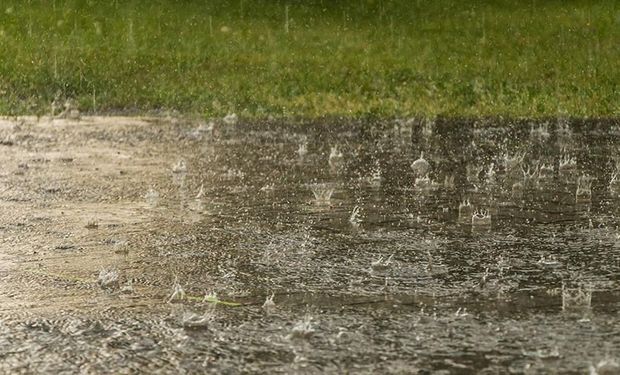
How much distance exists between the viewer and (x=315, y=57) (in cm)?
2755

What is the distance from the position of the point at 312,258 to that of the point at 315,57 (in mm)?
18611

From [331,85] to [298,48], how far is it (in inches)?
163

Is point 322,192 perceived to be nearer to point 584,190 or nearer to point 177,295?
point 584,190

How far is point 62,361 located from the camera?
639cm

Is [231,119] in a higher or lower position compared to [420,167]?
higher

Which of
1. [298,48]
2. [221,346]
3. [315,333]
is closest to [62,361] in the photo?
[221,346]

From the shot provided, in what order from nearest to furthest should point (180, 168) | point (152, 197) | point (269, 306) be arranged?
point (269, 306) → point (152, 197) → point (180, 168)

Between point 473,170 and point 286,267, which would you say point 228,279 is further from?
point 473,170

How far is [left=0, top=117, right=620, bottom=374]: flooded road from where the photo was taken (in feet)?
21.5

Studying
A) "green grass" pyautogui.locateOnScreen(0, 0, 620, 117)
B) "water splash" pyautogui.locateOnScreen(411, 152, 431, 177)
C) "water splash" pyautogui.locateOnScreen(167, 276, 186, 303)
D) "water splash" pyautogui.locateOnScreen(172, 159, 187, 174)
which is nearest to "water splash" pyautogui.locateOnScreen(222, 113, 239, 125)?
"green grass" pyautogui.locateOnScreen(0, 0, 620, 117)

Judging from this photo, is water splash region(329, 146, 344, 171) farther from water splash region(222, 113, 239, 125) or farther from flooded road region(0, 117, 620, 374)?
water splash region(222, 113, 239, 125)

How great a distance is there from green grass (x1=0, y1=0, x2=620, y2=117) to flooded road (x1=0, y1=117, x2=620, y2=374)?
5.80 meters

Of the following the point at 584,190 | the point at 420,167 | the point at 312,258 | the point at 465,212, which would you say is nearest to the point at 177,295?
the point at 312,258

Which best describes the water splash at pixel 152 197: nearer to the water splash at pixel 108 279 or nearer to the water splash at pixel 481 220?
the water splash at pixel 481 220
